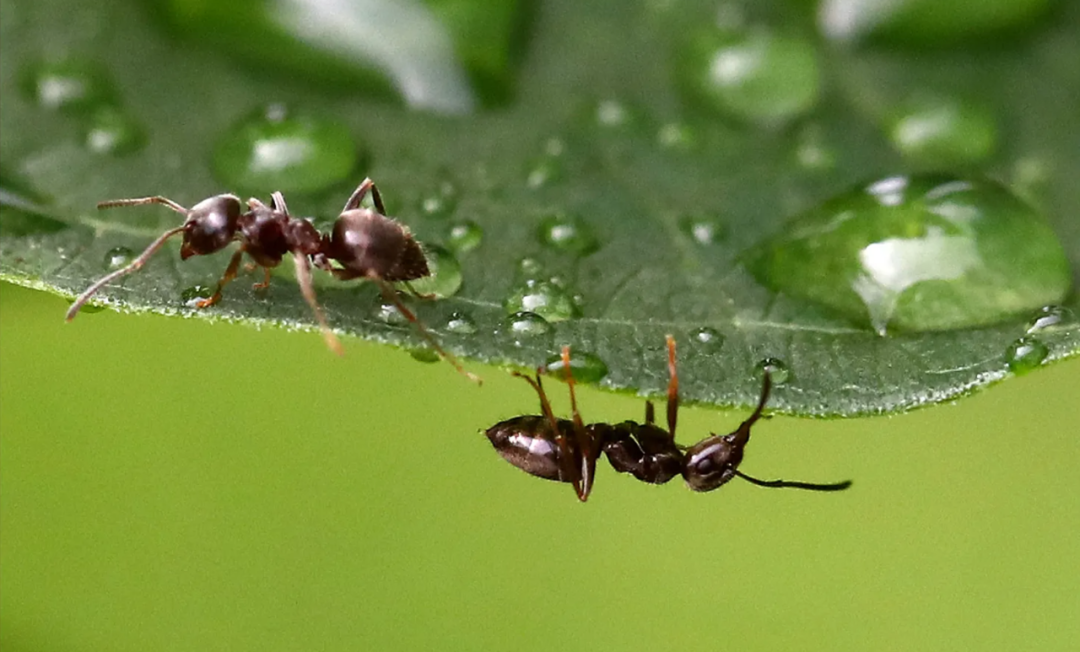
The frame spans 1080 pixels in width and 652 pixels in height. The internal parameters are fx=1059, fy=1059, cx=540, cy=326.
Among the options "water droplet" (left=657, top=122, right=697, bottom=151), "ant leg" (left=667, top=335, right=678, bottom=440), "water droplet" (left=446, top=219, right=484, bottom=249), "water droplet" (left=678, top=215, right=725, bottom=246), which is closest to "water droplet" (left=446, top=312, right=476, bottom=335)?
"water droplet" (left=446, top=219, right=484, bottom=249)

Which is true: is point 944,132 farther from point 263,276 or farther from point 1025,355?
point 263,276

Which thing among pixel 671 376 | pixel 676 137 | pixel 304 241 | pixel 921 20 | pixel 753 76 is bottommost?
pixel 671 376

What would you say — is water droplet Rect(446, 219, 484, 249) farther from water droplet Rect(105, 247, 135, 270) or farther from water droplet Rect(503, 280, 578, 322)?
water droplet Rect(105, 247, 135, 270)

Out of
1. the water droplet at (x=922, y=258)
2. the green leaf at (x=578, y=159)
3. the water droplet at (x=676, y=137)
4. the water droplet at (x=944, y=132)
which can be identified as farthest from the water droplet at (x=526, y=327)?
the water droplet at (x=944, y=132)

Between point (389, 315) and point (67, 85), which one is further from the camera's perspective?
point (67, 85)

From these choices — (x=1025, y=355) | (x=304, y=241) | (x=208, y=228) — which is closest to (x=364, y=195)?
(x=304, y=241)

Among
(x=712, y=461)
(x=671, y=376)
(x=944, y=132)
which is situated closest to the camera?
(x=671, y=376)

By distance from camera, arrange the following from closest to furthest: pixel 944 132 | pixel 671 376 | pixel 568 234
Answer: pixel 671 376
pixel 568 234
pixel 944 132

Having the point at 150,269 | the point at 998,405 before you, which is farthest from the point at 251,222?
the point at 998,405
